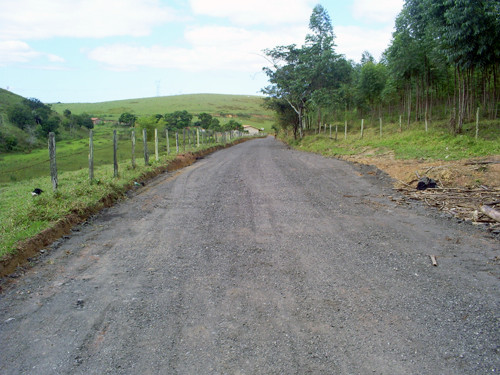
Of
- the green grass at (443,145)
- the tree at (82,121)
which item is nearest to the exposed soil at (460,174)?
the green grass at (443,145)

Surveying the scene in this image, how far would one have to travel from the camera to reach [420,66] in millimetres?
27062

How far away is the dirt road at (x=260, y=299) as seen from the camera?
10.3ft

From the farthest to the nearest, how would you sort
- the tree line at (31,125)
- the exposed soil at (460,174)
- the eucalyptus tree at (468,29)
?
the tree line at (31,125) < the eucalyptus tree at (468,29) < the exposed soil at (460,174)

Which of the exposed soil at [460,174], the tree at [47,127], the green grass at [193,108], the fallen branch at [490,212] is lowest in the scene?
the fallen branch at [490,212]

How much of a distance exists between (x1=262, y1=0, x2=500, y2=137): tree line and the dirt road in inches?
529

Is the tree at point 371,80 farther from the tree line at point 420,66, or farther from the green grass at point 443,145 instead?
the green grass at point 443,145

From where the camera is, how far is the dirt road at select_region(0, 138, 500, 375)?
10.3 ft

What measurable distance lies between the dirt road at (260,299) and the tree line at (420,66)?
13.4 m

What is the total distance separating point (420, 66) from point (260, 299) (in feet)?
91.5

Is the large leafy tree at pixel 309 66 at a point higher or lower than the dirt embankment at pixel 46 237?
higher

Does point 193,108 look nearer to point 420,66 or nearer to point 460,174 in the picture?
point 420,66

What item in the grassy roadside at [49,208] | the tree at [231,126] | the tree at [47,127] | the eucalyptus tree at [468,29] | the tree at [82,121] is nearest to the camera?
the grassy roadside at [49,208]

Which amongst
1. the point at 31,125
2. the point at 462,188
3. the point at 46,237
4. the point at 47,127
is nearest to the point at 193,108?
the point at 47,127

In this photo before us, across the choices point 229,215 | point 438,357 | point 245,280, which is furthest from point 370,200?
point 438,357
